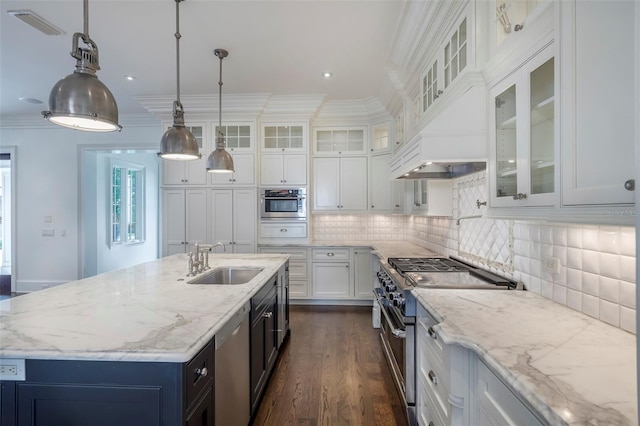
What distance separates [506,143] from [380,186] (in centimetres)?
294

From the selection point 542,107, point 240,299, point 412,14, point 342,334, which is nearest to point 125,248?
point 342,334

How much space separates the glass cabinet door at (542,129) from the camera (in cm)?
109

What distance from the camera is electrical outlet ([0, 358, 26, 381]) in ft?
3.42

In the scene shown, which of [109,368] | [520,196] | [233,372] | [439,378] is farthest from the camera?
[233,372]

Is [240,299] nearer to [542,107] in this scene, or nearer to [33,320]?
[33,320]

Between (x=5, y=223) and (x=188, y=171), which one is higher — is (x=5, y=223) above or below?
below

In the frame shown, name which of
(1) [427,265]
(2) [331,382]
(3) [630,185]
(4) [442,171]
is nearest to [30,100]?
(2) [331,382]

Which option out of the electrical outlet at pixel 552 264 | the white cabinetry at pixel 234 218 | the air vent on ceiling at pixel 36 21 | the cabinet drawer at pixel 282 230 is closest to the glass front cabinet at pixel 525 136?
the electrical outlet at pixel 552 264

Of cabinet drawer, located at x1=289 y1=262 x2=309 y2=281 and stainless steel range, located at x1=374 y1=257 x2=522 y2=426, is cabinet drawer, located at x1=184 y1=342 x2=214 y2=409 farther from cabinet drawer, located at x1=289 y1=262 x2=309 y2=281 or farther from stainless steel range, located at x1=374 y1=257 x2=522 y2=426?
cabinet drawer, located at x1=289 y1=262 x2=309 y2=281

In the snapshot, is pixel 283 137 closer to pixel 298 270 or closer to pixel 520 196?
pixel 298 270

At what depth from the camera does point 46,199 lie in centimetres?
484

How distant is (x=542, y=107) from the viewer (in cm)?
115

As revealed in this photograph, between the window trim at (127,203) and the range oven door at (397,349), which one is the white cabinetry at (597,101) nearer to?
the range oven door at (397,349)

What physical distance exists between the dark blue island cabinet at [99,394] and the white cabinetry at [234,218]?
3111mm
